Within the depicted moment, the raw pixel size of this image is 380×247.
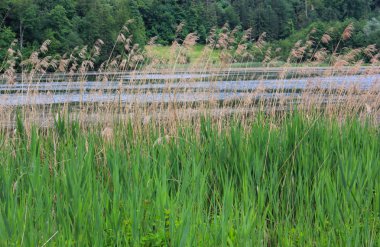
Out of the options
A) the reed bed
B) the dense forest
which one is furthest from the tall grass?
the dense forest

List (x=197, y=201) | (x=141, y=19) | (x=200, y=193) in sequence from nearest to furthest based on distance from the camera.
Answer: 1. (x=200, y=193)
2. (x=197, y=201)
3. (x=141, y=19)

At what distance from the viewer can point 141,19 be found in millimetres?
62875

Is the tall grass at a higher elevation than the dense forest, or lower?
higher

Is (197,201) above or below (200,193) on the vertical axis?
below

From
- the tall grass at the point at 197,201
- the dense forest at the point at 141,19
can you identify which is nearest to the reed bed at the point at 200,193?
the tall grass at the point at 197,201

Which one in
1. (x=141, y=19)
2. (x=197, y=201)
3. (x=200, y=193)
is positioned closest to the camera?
(x=200, y=193)

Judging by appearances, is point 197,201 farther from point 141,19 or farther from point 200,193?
point 141,19

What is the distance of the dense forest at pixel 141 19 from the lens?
5243 centimetres

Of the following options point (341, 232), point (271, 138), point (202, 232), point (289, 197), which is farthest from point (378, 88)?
point (202, 232)

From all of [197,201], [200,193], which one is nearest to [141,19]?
[197,201]

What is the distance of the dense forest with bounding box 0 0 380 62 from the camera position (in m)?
52.4

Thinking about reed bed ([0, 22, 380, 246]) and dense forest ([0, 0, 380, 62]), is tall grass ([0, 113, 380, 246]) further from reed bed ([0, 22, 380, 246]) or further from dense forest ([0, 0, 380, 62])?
dense forest ([0, 0, 380, 62])

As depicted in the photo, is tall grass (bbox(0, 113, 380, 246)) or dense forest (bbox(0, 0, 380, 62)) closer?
tall grass (bbox(0, 113, 380, 246))

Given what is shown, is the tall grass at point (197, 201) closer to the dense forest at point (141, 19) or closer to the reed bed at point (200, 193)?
the reed bed at point (200, 193)
